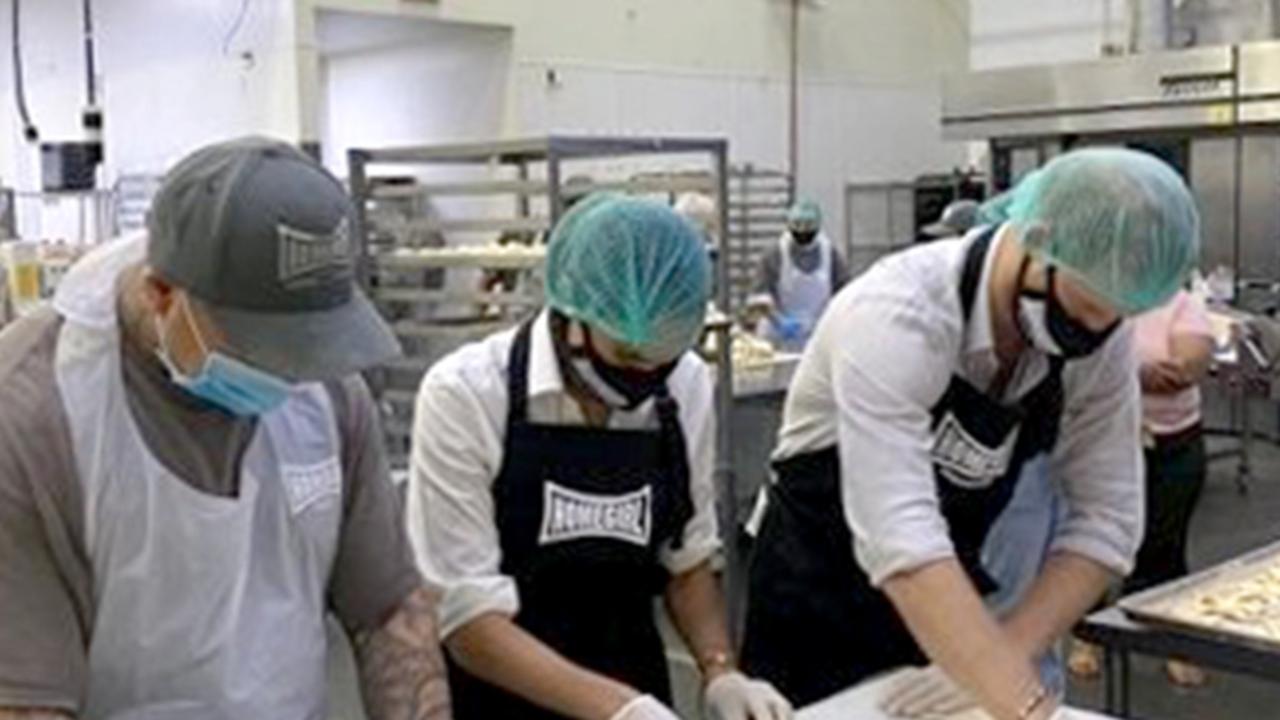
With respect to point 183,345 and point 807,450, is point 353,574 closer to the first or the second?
point 183,345

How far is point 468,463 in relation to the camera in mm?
1707

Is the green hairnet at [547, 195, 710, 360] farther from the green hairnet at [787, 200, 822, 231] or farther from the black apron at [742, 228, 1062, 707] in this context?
the green hairnet at [787, 200, 822, 231]

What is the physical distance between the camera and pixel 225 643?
1266 mm

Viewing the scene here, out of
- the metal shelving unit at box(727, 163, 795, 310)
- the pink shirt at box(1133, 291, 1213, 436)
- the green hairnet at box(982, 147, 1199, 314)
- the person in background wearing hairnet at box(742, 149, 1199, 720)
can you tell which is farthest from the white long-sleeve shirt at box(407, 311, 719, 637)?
the metal shelving unit at box(727, 163, 795, 310)

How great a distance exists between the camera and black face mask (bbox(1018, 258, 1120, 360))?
1.72m

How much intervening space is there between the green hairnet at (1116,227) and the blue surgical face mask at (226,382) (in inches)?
34.0

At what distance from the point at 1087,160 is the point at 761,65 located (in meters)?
7.24

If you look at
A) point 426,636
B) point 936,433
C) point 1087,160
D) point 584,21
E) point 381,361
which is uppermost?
point 584,21

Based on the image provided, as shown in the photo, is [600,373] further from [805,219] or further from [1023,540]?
[805,219]

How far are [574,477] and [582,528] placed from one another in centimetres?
6

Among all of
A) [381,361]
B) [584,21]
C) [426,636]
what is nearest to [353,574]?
[426,636]

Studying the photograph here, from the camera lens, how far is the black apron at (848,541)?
182 cm

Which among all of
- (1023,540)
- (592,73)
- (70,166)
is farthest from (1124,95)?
(1023,540)

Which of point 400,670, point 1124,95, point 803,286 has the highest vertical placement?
point 1124,95
